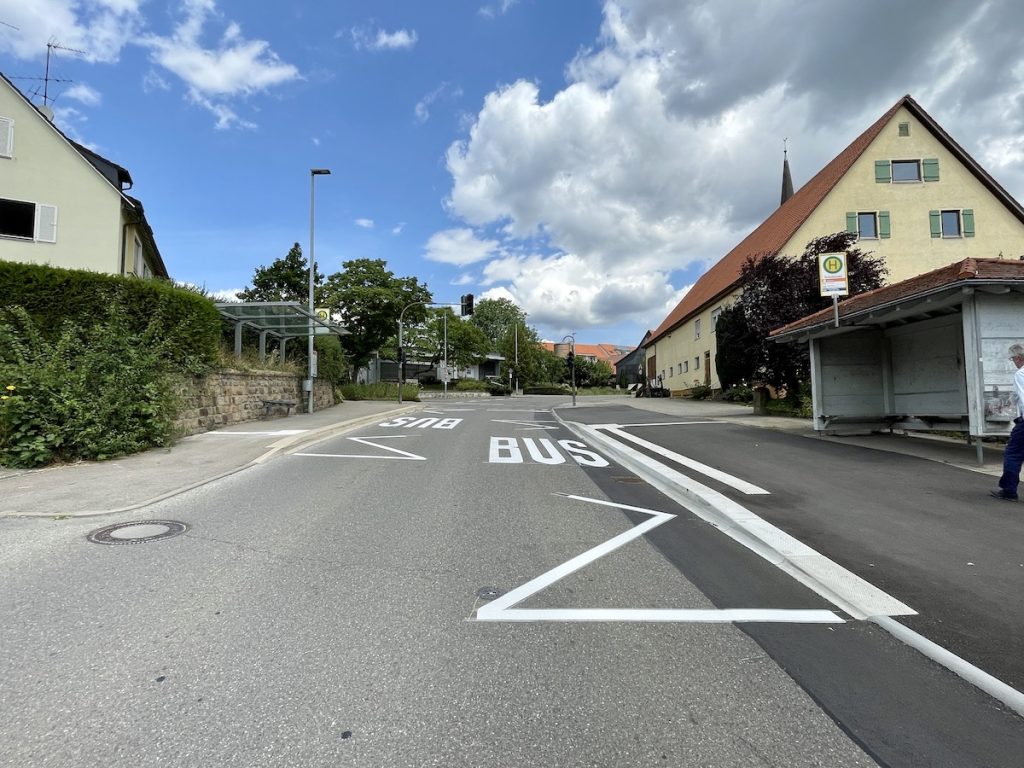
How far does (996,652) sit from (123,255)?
1075 inches

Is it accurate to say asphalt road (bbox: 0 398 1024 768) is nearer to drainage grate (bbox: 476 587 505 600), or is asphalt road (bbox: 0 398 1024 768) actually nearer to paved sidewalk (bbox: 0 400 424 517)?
drainage grate (bbox: 476 587 505 600)

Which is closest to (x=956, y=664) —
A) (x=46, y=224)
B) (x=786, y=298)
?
(x=786, y=298)

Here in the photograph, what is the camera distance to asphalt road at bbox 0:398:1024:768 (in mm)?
2400

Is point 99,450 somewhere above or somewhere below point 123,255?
below

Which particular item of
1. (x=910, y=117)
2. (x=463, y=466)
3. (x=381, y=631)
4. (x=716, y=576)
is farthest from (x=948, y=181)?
(x=381, y=631)

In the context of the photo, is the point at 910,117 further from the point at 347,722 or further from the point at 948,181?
the point at 347,722

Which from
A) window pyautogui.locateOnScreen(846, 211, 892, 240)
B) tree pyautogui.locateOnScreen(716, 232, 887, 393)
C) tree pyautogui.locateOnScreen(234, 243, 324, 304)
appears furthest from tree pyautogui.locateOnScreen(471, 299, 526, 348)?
tree pyautogui.locateOnScreen(716, 232, 887, 393)

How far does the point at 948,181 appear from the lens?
1225 inches

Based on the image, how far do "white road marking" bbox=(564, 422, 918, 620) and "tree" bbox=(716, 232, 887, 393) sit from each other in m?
14.2

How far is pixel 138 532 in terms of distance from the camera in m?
5.66

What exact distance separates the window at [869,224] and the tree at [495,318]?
6677 cm

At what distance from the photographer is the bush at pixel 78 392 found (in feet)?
30.7

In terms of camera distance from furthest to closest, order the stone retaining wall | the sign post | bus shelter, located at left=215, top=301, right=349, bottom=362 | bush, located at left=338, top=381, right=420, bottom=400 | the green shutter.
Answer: bush, located at left=338, top=381, right=420, bottom=400 → the green shutter → bus shelter, located at left=215, top=301, right=349, bottom=362 → the stone retaining wall → the sign post

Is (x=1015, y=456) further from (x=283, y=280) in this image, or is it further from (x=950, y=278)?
(x=283, y=280)
